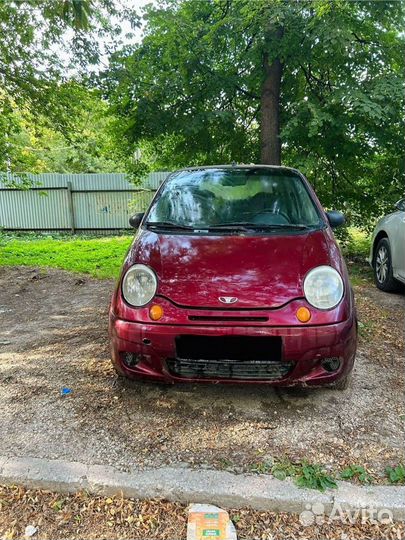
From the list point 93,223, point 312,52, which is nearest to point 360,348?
point 312,52

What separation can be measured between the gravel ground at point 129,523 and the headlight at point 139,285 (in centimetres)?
106

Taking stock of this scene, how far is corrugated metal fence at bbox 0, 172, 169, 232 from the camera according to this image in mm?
13375

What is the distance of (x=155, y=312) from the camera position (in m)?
2.42

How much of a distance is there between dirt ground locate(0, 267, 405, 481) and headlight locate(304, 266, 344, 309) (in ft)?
2.30

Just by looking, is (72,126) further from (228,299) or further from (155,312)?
(228,299)

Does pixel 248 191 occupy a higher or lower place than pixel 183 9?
lower

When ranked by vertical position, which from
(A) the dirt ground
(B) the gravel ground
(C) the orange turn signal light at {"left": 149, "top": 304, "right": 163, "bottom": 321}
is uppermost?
(C) the orange turn signal light at {"left": 149, "top": 304, "right": 163, "bottom": 321}

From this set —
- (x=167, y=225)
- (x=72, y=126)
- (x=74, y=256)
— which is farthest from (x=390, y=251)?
(x=74, y=256)

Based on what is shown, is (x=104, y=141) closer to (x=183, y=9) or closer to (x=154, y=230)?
(x=183, y=9)

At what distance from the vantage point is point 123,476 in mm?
2018

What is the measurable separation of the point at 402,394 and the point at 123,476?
1909mm

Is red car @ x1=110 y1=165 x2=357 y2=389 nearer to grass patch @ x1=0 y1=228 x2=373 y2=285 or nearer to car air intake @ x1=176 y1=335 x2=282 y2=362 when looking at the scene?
car air intake @ x1=176 y1=335 x2=282 y2=362

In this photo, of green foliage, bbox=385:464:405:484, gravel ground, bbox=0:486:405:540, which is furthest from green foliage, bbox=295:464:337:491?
green foliage, bbox=385:464:405:484

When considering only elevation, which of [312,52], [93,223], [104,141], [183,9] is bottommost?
[93,223]
